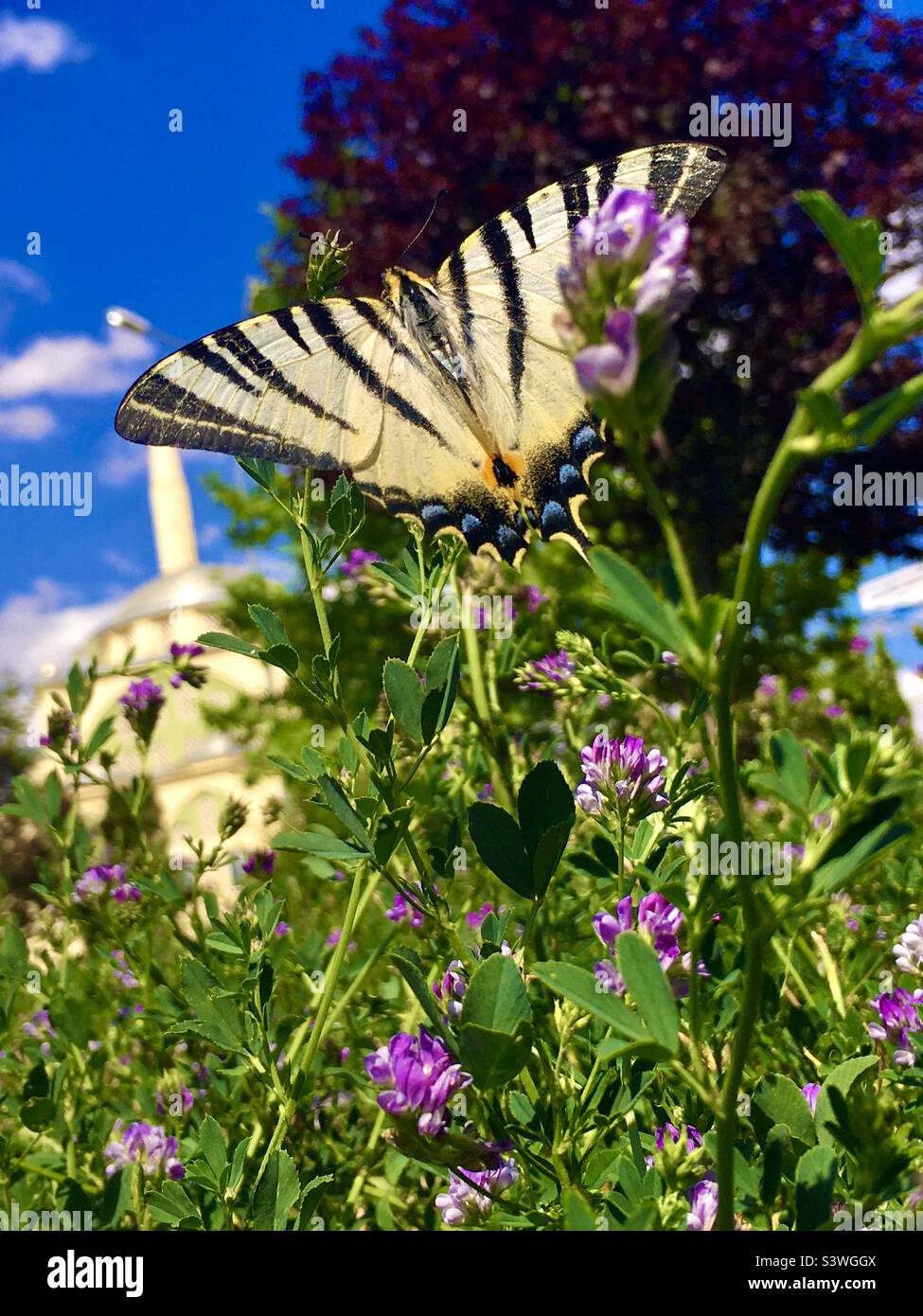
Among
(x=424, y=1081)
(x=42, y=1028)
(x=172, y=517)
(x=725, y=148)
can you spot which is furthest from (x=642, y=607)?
(x=172, y=517)

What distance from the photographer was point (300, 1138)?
4.53ft

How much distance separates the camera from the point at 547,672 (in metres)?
1.35

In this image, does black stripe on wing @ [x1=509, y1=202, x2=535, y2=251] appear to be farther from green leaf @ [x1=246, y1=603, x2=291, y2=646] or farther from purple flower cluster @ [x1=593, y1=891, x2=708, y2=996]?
purple flower cluster @ [x1=593, y1=891, x2=708, y2=996]

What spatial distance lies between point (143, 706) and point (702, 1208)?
1.42 meters

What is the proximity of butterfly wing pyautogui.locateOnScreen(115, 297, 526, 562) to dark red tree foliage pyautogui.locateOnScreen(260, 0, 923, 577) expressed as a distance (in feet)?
15.9

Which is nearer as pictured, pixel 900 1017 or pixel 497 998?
pixel 497 998

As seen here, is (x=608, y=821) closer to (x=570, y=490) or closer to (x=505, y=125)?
(x=570, y=490)

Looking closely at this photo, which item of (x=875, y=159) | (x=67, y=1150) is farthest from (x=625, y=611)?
(x=875, y=159)

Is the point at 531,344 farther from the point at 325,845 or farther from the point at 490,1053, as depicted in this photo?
the point at 490,1053

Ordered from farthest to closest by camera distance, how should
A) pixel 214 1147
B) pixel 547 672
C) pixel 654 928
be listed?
pixel 547 672 < pixel 214 1147 < pixel 654 928

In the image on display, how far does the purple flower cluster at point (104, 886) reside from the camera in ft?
5.69

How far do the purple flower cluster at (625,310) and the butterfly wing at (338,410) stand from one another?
0.89 meters

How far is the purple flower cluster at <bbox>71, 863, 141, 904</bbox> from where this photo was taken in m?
1.74
